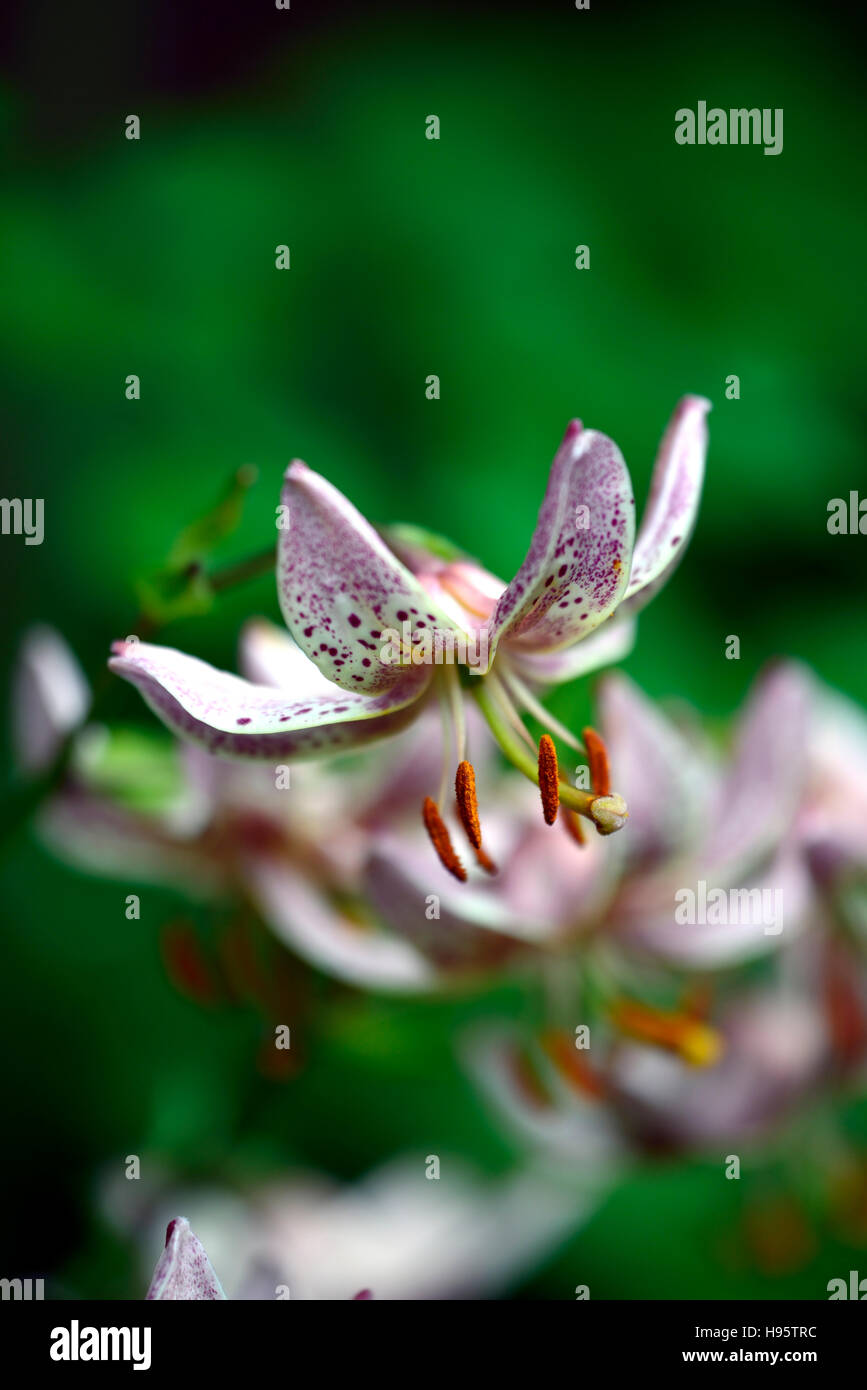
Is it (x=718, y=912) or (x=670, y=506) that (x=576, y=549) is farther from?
(x=718, y=912)

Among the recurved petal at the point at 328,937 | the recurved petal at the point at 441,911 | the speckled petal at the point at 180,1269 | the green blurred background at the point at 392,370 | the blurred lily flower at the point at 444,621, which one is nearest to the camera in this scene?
the speckled petal at the point at 180,1269

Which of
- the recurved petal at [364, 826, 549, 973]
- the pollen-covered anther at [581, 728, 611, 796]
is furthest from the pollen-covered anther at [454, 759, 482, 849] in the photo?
the recurved petal at [364, 826, 549, 973]

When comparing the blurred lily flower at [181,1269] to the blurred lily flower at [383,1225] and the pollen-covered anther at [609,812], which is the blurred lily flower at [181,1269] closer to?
the pollen-covered anther at [609,812]

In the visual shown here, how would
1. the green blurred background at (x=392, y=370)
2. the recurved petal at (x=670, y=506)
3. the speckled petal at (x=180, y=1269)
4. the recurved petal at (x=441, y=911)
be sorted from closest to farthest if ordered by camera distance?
the speckled petal at (x=180, y=1269) < the recurved petal at (x=670, y=506) < the recurved petal at (x=441, y=911) < the green blurred background at (x=392, y=370)

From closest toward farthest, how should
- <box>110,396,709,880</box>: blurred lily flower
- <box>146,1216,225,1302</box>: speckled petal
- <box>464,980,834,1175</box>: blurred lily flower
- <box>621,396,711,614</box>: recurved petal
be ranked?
<box>146,1216,225,1302</box>: speckled petal
<box>110,396,709,880</box>: blurred lily flower
<box>621,396,711,614</box>: recurved petal
<box>464,980,834,1175</box>: blurred lily flower

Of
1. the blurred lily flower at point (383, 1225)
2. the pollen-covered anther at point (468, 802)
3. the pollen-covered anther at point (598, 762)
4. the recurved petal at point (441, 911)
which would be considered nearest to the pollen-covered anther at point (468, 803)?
the pollen-covered anther at point (468, 802)

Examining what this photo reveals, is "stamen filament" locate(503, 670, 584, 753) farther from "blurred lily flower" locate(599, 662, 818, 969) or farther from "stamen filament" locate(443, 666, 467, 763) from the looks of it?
"blurred lily flower" locate(599, 662, 818, 969)

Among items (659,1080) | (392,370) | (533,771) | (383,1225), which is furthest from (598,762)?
(392,370)

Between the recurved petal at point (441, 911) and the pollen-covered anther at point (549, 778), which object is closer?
the pollen-covered anther at point (549, 778)

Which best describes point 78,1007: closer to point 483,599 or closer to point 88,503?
point 88,503
